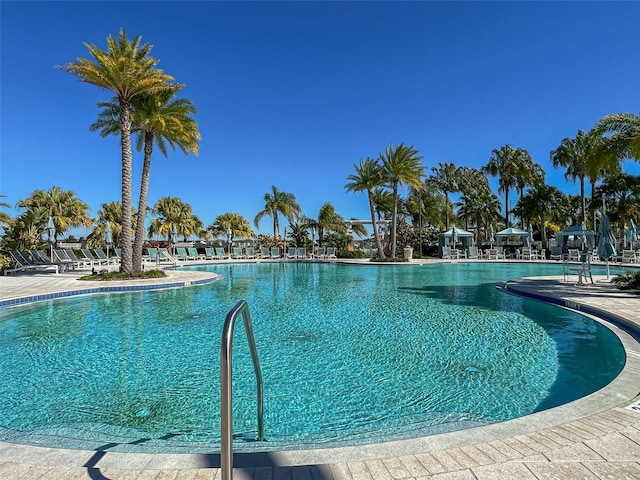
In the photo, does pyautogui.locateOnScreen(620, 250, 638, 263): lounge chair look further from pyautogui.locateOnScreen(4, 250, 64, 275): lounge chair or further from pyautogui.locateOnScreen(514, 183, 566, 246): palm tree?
pyautogui.locateOnScreen(4, 250, 64, 275): lounge chair

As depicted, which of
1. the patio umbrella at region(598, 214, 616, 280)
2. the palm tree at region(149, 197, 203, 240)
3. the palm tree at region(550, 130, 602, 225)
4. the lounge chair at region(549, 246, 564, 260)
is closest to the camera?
the patio umbrella at region(598, 214, 616, 280)

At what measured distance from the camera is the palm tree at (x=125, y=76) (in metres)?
13.8

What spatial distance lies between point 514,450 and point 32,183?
37046 mm

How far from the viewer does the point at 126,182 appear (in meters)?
15.4

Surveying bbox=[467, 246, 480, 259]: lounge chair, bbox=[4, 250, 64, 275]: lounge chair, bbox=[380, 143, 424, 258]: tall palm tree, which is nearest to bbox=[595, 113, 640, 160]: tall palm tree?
bbox=[380, 143, 424, 258]: tall palm tree

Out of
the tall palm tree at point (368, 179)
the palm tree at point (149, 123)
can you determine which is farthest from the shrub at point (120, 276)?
the tall palm tree at point (368, 179)

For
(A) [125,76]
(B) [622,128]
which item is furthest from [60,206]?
(B) [622,128]

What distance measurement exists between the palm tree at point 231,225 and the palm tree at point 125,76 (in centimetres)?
2839

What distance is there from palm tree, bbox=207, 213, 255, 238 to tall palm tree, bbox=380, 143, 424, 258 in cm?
2254

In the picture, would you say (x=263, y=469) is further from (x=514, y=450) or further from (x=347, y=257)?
(x=347, y=257)

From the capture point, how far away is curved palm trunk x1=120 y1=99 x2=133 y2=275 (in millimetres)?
15062

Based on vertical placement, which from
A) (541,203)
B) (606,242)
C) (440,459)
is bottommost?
(440,459)

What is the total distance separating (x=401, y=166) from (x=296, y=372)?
78.8ft

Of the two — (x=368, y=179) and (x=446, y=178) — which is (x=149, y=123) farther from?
(x=446, y=178)
